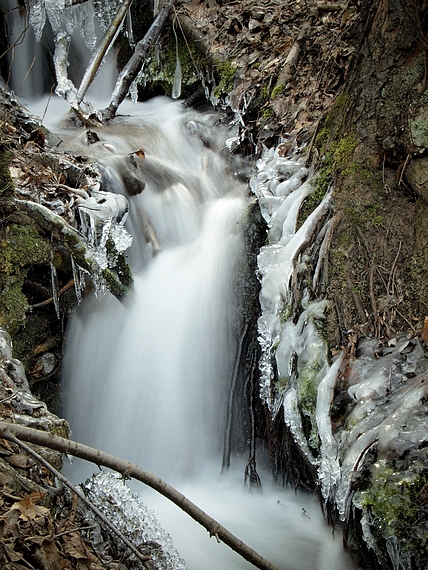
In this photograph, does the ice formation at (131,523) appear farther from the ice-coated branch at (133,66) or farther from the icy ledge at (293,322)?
the ice-coated branch at (133,66)

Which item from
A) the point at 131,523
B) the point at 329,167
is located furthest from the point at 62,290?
the point at 329,167

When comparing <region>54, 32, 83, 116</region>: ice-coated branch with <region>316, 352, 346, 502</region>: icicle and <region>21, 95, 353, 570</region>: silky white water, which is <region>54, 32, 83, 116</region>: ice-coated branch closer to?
<region>21, 95, 353, 570</region>: silky white water

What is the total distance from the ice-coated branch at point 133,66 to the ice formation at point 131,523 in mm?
5049

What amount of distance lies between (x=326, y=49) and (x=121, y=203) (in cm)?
275

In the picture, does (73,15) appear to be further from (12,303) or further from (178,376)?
(178,376)

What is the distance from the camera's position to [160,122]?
643cm

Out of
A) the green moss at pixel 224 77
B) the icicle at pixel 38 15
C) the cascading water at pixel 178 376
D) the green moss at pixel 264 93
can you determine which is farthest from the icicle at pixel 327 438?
the icicle at pixel 38 15

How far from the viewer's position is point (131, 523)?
7.52ft

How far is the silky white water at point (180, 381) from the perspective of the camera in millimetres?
2947

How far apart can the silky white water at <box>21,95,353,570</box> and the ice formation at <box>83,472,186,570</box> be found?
0.50m

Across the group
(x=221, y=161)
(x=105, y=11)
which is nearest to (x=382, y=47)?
(x=221, y=161)

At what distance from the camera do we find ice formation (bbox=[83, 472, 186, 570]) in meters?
2.15

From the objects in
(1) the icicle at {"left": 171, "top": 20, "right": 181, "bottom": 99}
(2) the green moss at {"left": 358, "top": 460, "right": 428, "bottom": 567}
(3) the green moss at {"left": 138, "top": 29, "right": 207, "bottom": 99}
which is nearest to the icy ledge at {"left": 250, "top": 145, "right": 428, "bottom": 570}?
(2) the green moss at {"left": 358, "top": 460, "right": 428, "bottom": 567}

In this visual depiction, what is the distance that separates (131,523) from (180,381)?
4.93 ft
